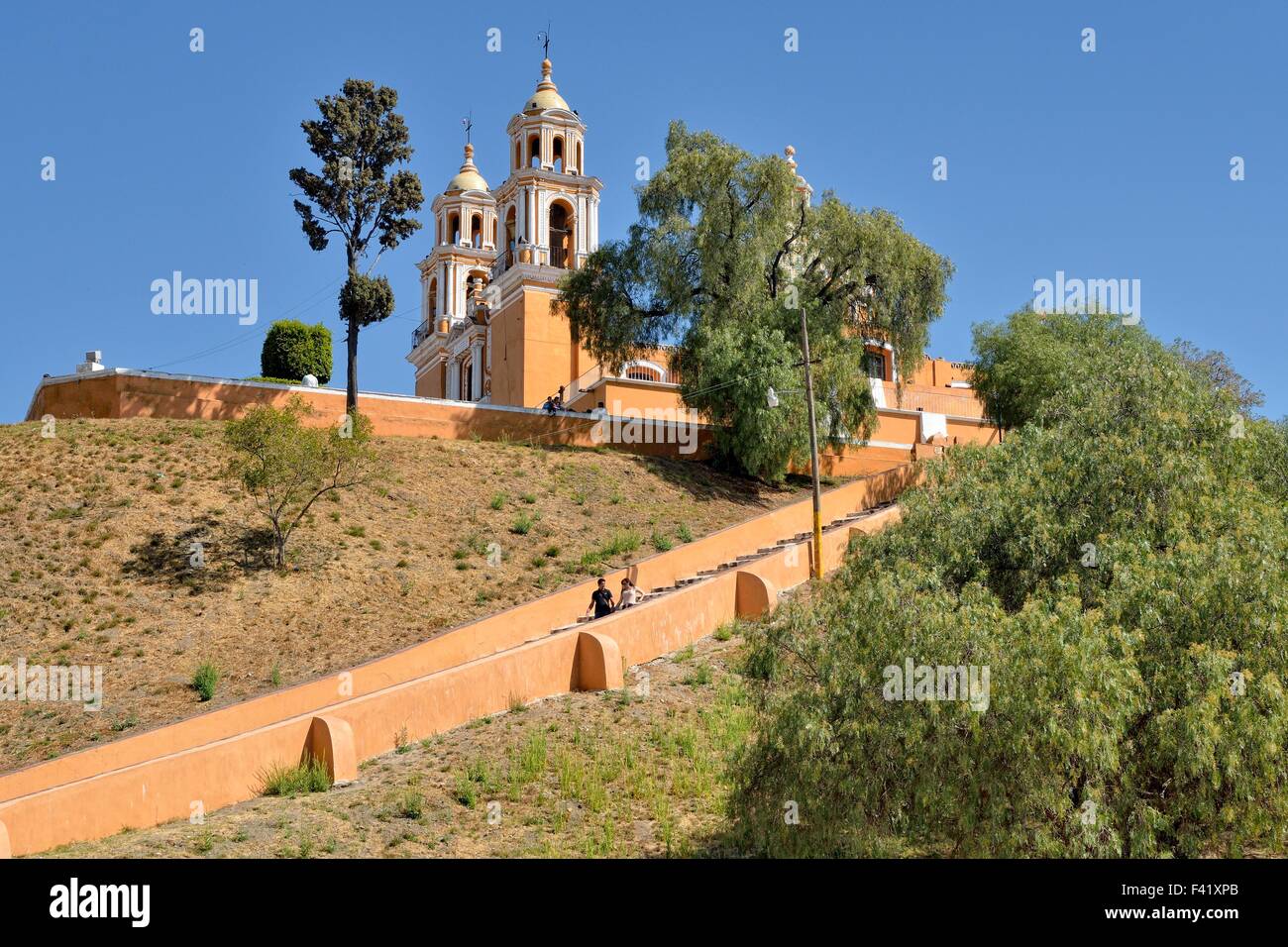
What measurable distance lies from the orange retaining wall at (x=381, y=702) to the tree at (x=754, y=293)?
27.3ft

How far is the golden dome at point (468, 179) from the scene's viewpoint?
55.2 meters

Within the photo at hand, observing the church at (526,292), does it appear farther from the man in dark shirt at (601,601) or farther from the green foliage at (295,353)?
the man in dark shirt at (601,601)

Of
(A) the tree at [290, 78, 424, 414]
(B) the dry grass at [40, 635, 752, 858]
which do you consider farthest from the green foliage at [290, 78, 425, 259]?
(B) the dry grass at [40, 635, 752, 858]

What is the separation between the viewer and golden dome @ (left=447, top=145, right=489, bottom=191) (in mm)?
55156

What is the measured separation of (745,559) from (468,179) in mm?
30753

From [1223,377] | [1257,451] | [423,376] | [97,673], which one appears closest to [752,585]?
[1257,451]

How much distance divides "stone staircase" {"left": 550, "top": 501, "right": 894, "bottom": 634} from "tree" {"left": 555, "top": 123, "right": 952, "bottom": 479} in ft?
13.6

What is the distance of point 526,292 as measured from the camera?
146 ft

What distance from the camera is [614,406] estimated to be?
1555 inches

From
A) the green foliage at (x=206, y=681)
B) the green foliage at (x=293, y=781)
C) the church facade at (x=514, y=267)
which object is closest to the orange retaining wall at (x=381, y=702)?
the green foliage at (x=293, y=781)

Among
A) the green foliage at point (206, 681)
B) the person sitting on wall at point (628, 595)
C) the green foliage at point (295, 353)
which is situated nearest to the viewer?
the green foliage at point (206, 681)

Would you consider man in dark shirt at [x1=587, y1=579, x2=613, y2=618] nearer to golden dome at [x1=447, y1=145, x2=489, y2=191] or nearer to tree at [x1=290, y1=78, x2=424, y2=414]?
tree at [x1=290, y1=78, x2=424, y2=414]

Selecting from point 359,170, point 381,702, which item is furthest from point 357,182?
point 381,702
